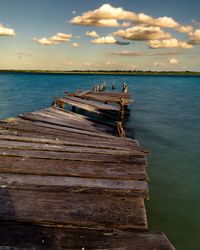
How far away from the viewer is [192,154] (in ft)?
36.1

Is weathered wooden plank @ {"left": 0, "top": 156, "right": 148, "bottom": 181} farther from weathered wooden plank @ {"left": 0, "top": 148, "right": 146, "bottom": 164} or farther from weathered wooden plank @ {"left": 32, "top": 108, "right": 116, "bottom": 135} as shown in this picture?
weathered wooden plank @ {"left": 32, "top": 108, "right": 116, "bottom": 135}

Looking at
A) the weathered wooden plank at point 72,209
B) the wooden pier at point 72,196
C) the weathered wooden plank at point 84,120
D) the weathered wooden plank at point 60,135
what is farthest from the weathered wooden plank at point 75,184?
the weathered wooden plank at point 84,120

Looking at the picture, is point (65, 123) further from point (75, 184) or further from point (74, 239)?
point (74, 239)

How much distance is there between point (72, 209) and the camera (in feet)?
10.7

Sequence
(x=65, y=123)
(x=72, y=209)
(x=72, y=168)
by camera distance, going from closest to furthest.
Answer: (x=72, y=209) < (x=72, y=168) < (x=65, y=123)

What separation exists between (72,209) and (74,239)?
0.52 m

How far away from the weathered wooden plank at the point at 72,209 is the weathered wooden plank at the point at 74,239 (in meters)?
0.11

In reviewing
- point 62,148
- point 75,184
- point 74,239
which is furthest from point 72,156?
point 74,239

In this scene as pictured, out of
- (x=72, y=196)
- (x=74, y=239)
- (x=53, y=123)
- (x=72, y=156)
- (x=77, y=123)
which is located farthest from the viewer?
(x=77, y=123)

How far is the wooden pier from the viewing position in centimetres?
278

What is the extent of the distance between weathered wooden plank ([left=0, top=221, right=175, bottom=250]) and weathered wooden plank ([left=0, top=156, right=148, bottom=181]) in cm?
128

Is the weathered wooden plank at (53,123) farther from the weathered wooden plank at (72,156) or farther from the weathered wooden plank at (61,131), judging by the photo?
the weathered wooden plank at (72,156)

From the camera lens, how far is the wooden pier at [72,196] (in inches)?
109

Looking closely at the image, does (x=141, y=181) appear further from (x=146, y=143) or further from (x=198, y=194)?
(x=146, y=143)
